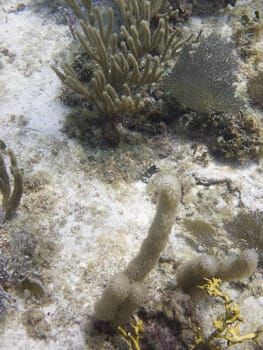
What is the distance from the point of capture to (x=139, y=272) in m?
2.74

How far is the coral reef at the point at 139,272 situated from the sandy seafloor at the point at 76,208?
1.23 feet

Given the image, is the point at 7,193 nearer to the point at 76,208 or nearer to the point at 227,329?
the point at 76,208

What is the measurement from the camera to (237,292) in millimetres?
3219

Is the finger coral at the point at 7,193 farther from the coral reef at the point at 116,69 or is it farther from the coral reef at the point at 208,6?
the coral reef at the point at 208,6

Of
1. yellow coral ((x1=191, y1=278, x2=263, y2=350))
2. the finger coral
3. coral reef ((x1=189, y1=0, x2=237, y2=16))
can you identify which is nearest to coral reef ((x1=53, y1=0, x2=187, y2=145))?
the finger coral

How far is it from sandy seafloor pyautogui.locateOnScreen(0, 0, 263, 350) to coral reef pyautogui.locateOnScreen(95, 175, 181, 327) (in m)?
0.37

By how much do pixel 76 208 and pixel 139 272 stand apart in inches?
50.6

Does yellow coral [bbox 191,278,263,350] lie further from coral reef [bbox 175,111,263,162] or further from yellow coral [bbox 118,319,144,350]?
coral reef [bbox 175,111,263,162]

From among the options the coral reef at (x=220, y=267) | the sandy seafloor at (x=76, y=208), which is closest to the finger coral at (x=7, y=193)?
the sandy seafloor at (x=76, y=208)

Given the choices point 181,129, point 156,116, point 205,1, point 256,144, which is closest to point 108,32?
point 156,116

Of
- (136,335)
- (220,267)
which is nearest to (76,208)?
(136,335)

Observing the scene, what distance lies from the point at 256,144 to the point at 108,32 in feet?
9.11

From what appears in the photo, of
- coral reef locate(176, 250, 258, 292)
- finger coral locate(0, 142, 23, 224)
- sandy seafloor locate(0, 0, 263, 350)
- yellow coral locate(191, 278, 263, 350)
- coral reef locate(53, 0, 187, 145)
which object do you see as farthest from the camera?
coral reef locate(53, 0, 187, 145)

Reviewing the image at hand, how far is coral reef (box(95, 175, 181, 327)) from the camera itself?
2473 mm
